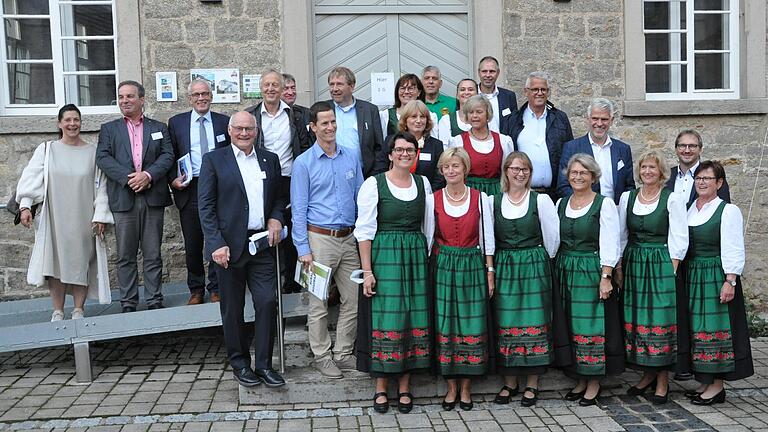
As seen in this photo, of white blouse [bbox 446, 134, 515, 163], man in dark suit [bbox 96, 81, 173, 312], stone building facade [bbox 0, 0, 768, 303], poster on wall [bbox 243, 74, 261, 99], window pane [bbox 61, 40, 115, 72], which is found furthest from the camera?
window pane [bbox 61, 40, 115, 72]

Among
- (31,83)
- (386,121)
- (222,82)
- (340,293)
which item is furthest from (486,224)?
(31,83)

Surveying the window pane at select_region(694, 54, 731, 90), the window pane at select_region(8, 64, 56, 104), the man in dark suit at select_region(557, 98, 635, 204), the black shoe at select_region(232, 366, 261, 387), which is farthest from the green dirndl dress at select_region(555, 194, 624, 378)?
the window pane at select_region(8, 64, 56, 104)

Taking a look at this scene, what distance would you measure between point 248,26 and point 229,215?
2741 millimetres

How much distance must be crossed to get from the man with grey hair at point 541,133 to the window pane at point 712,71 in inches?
108

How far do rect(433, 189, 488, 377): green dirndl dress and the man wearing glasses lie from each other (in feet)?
3.31

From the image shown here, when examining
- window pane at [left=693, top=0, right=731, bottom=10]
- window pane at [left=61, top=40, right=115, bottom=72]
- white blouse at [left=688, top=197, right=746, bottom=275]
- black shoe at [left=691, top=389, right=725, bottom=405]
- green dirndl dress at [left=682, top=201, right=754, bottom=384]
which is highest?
window pane at [left=693, top=0, right=731, bottom=10]

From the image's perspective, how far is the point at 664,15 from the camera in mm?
7684

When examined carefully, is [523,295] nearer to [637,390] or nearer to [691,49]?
[637,390]

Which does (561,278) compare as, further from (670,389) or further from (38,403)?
(38,403)

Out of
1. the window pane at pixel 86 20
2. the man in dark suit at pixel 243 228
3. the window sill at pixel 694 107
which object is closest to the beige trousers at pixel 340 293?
the man in dark suit at pixel 243 228

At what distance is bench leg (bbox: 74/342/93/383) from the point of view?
5602mm

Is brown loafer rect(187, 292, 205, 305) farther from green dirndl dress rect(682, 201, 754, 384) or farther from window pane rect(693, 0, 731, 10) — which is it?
window pane rect(693, 0, 731, 10)

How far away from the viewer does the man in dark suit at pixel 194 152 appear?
5977 millimetres

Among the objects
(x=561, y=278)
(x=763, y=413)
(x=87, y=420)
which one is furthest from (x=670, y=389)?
(x=87, y=420)
